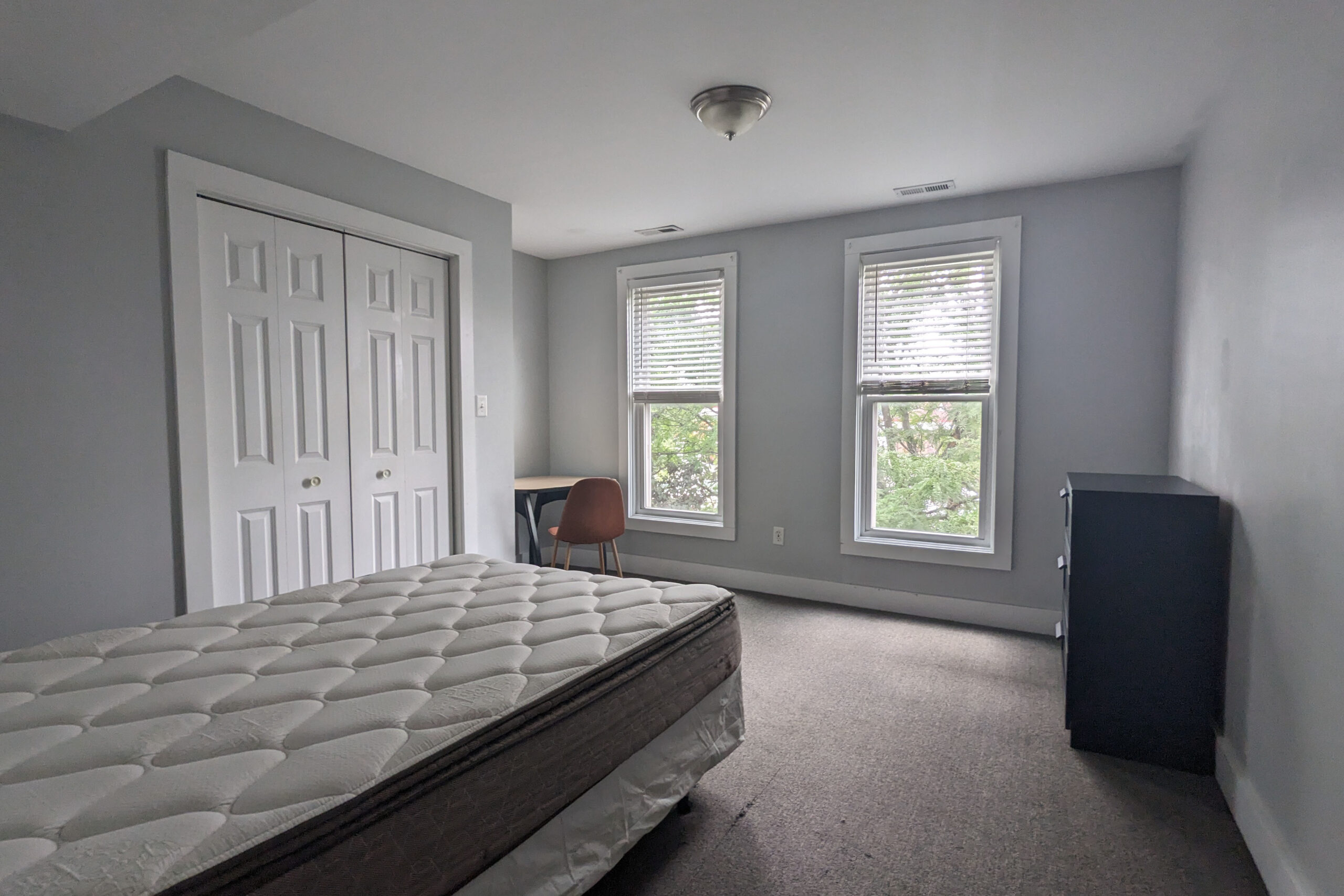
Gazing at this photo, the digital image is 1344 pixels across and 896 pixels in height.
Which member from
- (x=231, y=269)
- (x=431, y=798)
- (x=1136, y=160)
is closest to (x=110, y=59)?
(x=231, y=269)

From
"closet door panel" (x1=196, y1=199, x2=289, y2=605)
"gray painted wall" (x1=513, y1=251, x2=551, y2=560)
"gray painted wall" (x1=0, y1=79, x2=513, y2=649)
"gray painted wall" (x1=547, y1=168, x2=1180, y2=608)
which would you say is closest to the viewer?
"gray painted wall" (x1=0, y1=79, x2=513, y2=649)

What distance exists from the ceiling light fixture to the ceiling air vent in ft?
4.32

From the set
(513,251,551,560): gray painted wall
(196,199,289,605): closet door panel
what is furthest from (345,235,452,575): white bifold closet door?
(513,251,551,560): gray painted wall

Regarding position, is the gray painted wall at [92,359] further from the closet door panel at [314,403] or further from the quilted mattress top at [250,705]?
the quilted mattress top at [250,705]

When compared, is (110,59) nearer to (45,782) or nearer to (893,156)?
(45,782)

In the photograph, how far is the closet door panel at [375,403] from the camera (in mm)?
3084

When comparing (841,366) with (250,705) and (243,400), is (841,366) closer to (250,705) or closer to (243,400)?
(243,400)

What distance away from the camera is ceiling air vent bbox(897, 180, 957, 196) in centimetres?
345

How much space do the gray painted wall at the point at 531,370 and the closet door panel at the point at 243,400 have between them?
223cm

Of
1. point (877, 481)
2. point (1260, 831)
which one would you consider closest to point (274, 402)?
point (877, 481)

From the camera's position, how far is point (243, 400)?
8.64ft

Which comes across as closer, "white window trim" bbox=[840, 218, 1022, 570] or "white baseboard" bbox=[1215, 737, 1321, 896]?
"white baseboard" bbox=[1215, 737, 1321, 896]

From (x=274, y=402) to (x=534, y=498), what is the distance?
186 cm

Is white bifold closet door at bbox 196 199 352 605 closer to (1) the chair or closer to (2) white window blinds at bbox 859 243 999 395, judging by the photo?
(1) the chair
